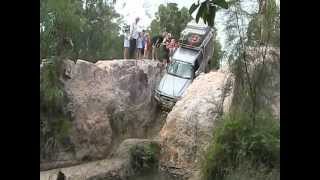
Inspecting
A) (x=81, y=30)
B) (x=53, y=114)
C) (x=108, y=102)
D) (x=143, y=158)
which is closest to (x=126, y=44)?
(x=81, y=30)

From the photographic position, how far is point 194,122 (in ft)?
14.3

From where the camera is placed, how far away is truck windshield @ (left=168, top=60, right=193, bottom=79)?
4.70 meters

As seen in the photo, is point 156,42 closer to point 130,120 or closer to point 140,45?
point 140,45

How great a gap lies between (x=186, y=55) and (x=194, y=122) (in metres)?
0.67

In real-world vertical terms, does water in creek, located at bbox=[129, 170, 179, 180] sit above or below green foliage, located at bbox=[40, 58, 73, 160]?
below

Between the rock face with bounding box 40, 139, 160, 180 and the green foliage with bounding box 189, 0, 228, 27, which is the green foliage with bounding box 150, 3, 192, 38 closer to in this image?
the rock face with bounding box 40, 139, 160, 180

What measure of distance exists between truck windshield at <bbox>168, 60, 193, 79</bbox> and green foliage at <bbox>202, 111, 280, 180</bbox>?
727 mm

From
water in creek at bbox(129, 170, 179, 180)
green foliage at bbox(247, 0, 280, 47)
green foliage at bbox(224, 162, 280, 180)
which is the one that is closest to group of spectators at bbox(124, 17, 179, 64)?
green foliage at bbox(247, 0, 280, 47)

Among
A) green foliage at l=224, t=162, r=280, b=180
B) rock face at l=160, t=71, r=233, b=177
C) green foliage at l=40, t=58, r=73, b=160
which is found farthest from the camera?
rock face at l=160, t=71, r=233, b=177

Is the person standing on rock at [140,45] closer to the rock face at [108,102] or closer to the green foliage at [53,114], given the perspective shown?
the rock face at [108,102]

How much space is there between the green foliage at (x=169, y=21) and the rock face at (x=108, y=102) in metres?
0.39
